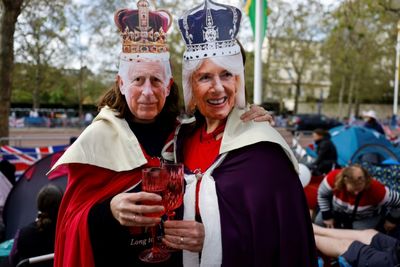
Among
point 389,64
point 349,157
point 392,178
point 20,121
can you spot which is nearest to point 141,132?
point 392,178

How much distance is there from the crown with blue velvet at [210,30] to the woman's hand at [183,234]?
720mm

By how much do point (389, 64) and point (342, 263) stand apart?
32.4m

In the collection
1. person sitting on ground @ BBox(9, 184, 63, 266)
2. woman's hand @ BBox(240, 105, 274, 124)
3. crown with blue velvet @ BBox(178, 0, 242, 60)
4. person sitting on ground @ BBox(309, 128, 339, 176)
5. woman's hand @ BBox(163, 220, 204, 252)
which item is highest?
crown with blue velvet @ BBox(178, 0, 242, 60)

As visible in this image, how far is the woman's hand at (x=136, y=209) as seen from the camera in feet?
4.86

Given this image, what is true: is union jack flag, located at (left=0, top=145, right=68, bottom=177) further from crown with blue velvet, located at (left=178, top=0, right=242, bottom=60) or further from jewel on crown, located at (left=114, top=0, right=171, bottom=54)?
crown with blue velvet, located at (left=178, top=0, right=242, bottom=60)

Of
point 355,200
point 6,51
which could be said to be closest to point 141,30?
→ point 355,200

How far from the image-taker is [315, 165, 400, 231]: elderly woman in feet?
13.4

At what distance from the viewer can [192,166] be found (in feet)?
5.92

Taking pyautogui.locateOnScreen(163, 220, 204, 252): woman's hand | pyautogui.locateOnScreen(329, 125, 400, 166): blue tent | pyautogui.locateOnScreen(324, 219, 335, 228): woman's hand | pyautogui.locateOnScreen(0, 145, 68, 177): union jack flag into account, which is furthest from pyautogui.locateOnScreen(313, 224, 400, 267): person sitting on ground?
pyautogui.locateOnScreen(0, 145, 68, 177): union jack flag

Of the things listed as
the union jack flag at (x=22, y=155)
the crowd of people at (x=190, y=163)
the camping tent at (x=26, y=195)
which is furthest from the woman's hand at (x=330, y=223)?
the union jack flag at (x=22, y=155)

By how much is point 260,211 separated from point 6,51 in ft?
20.6

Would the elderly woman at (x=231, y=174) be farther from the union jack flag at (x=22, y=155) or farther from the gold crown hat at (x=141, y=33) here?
the union jack flag at (x=22, y=155)

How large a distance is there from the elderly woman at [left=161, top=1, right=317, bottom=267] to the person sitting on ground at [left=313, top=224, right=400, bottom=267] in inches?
66.0

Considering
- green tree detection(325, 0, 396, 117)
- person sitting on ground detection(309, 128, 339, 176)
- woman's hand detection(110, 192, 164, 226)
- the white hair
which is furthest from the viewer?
green tree detection(325, 0, 396, 117)
